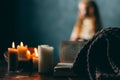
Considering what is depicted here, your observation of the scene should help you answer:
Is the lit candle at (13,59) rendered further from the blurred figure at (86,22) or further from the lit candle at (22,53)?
the blurred figure at (86,22)

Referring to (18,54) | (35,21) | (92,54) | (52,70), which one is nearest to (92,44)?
(92,54)

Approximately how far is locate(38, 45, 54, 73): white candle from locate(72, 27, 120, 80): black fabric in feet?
0.99

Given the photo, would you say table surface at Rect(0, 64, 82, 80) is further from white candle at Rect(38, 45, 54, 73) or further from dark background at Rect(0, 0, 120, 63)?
dark background at Rect(0, 0, 120, 63)

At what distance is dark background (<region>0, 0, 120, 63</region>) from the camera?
14.8 feet

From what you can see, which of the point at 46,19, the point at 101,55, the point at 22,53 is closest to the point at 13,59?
the point at 22,53

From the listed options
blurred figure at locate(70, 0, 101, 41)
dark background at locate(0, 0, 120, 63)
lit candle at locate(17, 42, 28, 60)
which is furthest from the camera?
dark background at locate(0, 0, 120, 63)

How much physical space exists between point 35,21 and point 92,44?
3700 mm

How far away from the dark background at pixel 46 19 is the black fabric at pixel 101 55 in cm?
345

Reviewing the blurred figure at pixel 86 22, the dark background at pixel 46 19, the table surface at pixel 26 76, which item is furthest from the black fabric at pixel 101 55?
the dark background at pixel 46 19

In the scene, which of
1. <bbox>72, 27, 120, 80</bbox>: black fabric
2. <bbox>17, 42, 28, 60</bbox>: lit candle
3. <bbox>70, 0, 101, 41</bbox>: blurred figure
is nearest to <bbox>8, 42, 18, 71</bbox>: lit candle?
<bbox>17, 42, 28, 60</bbox>: lit candle

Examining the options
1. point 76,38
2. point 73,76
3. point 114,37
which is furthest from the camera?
point 76,38

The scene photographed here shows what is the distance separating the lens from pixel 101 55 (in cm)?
102

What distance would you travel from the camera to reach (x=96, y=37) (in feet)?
3.34

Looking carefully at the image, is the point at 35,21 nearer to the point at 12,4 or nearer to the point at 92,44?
the point at 12,4
